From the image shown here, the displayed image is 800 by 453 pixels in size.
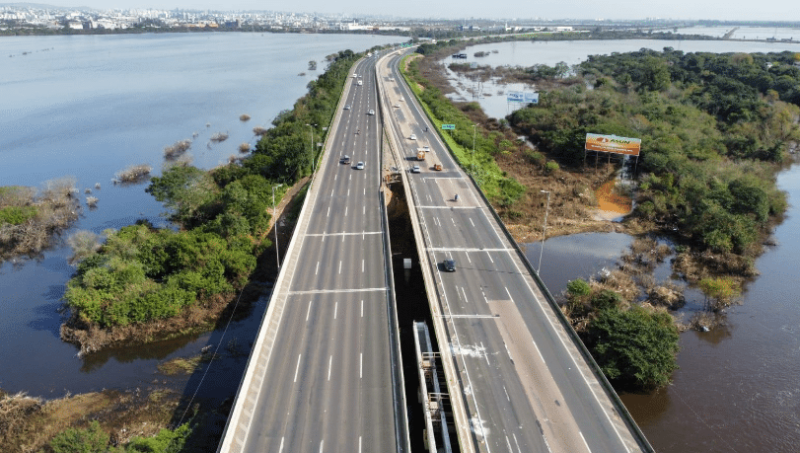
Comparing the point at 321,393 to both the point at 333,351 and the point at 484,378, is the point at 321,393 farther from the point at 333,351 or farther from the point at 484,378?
the point at 484,378

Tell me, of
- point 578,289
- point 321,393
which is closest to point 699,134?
point 578,289

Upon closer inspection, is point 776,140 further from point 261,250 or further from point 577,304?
point 261,250

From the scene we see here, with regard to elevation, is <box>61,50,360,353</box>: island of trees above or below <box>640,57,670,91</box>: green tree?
below

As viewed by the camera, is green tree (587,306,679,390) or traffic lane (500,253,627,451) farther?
green tree (587,306,679,390)

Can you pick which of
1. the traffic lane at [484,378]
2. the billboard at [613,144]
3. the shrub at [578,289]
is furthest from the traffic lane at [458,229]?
the billboard at [613,144]

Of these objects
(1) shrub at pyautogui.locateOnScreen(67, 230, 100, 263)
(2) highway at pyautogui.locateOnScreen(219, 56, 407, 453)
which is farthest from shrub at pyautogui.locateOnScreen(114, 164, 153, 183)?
(2) highway at pyautogui.locateOnScreen(219, 56, 407, 453)

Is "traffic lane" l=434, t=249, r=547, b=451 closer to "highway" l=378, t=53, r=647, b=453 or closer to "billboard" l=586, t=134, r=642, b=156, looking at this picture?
"highway" l=378, t=53, r=647, b=453

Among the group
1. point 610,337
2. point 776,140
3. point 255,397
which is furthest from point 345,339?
point 776,140
